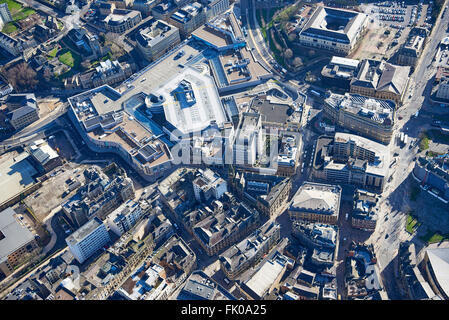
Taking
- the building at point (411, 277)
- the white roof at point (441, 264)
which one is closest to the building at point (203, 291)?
the building at point (411, 277)

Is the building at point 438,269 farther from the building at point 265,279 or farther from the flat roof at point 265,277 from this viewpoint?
the flat roof at point 265,277

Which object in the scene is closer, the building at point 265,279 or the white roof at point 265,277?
the building at point 265,279

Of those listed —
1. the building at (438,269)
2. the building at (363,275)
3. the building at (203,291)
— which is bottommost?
the building at (203,291)

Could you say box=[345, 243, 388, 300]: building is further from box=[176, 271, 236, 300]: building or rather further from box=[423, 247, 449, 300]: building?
box=[176, 271, 236, 300]: building

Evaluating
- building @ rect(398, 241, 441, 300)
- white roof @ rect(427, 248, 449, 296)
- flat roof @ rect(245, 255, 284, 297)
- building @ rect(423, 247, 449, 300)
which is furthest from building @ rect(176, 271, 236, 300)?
white roof @ rect(427, 248, 449, 296)

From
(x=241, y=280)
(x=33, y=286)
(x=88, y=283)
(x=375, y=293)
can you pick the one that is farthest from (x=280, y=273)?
(x=33, y=286)

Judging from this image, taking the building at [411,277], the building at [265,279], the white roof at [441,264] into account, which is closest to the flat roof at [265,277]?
the building at [265,279]

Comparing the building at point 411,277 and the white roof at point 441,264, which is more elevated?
the white roof at point 441,264

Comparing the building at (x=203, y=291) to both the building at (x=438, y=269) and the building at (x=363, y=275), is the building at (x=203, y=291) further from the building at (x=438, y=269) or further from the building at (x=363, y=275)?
the building at (x=438, y=269)

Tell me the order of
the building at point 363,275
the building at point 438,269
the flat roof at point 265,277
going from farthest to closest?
the flat roof at point 265,277 < the building at point 363,275 < the building at point 438,269

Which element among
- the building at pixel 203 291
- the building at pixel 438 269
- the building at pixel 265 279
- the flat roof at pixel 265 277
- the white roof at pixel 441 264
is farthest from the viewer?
the flat roof at pixel 265 277
